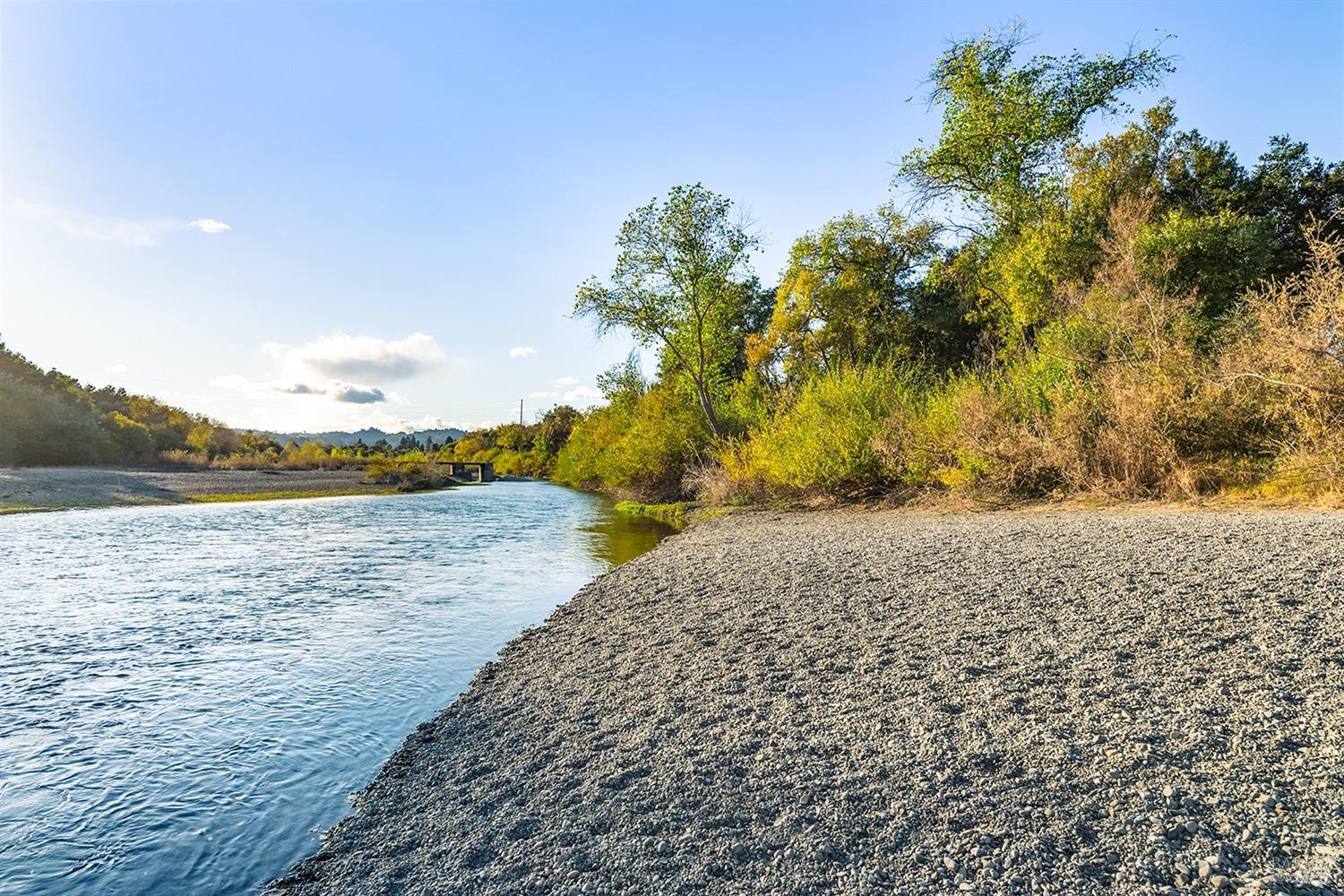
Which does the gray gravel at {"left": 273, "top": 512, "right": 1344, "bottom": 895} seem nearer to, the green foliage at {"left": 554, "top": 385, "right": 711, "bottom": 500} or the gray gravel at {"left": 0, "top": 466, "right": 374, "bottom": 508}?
the green foliage at {"left": 554, "top": 385, "right": 711, "bottom": 500}

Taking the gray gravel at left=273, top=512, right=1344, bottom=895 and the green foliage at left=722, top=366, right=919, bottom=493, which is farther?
the green foliage at left=722, top=366, right=919, bottom=493

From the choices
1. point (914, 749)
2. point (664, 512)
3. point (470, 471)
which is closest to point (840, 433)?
point (664, 512)

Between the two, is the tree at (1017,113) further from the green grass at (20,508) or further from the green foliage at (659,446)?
the green grass at (20,508)

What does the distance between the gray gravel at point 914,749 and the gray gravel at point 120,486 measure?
26.8 meters

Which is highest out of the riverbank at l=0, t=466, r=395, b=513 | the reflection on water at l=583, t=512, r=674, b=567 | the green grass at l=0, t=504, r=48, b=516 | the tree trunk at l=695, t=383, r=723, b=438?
the tree trunk at l=695, t=383, r=723, b=438

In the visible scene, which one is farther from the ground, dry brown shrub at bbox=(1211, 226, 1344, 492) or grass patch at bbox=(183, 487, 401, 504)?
dry brown shrub at bbox=(1211, 226, 1344, 492)

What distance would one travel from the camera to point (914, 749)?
3.87m

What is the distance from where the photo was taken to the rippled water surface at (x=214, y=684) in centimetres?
385

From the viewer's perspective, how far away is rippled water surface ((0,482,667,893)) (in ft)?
12.6

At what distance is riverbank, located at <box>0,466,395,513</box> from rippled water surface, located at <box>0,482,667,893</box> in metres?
10.7

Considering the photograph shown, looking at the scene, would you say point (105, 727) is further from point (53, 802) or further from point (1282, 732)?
point (1282, 732)

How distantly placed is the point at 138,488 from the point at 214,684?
2962 cm

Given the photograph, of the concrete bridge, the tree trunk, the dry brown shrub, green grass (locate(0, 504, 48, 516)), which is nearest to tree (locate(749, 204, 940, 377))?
the tree trunk

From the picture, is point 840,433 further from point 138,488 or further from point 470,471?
point 470,471
